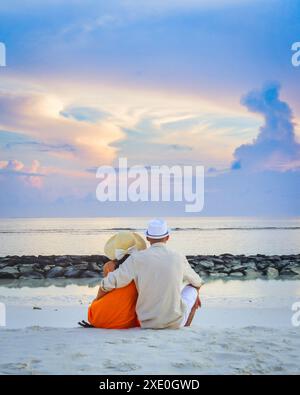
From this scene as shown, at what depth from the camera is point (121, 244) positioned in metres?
4.49

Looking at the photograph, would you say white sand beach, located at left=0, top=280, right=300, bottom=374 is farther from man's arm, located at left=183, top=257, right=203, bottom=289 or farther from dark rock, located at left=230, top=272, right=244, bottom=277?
dark rock, located at left=230, top=272, right=244, bottom=277

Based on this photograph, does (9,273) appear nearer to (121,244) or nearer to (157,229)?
(121,244)

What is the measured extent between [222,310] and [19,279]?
4.10 m

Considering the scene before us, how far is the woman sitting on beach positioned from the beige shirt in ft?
0.23

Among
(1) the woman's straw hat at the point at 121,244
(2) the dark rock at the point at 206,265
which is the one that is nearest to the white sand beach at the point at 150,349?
(1) the woman's straw hat at the point at 121,244

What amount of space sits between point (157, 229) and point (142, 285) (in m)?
0.39

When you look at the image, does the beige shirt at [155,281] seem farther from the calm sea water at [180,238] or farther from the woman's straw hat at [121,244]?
the calm sea water at [180,238]

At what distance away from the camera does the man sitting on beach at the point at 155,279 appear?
14.3ft

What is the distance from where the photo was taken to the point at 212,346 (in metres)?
3.91

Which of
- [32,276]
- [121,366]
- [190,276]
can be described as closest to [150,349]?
[121,366]

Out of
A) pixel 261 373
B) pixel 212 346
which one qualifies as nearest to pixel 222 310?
pixel 212 346

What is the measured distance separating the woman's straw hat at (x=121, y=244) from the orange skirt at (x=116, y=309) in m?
0.22

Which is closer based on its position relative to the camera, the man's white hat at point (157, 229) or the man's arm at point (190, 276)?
the man's white hat at point (157, 229)

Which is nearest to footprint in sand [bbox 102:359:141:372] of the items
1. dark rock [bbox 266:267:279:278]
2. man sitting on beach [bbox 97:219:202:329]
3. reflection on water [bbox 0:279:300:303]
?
man sitting on beach [bbox 97:219:202:329]
